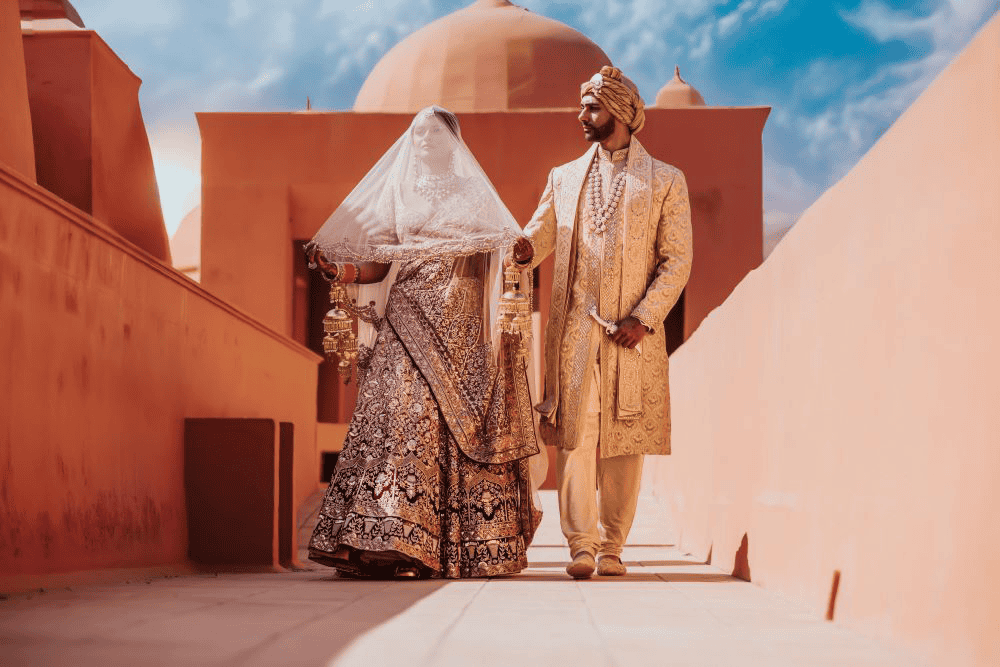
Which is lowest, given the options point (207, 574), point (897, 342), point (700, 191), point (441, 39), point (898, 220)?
point (207, 574)

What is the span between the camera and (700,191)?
15.7m

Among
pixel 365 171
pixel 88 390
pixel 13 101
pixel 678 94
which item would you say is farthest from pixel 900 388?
pixel 678 94

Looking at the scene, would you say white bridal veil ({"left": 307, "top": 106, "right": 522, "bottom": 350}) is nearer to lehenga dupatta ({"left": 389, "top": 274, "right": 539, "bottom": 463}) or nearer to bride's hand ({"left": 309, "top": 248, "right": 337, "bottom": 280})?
bride's hand ({"left": 309, "top": 248, "right": 337, "bottom": 280})

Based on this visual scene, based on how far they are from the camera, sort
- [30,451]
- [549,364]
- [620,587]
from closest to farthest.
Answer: [30,451]
[620,587]
[549,364]

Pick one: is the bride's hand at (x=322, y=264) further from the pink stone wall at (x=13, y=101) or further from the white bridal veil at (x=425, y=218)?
the pink stone wall at (x=13, y=101)

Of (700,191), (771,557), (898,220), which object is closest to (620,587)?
(771,557)

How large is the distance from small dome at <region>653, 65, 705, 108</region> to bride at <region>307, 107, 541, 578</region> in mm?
15513

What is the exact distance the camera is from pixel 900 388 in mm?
3211

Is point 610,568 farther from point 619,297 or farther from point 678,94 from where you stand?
point 678,94

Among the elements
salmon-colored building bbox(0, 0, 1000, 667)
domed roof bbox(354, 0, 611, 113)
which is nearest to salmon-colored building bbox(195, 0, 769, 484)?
domed roof bbox(354, 0, 611, 113)

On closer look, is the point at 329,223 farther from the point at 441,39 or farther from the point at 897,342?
the point at 441,39

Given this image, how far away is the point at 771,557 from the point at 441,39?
14.9 meters

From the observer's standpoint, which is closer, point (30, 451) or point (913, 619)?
point (913, 619)

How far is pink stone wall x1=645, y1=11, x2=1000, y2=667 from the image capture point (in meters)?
2.64
